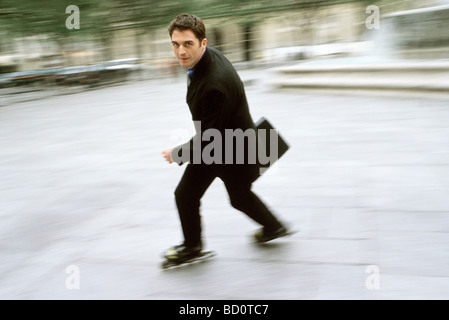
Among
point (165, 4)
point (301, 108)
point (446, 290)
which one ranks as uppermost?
point (165, 4)

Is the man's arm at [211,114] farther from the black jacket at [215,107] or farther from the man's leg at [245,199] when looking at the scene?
the man's leg at [245,199]

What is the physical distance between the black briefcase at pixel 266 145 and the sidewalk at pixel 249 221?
554 millimetres

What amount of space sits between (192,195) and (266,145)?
0.58m

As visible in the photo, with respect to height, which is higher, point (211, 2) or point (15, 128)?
point (211, 2)

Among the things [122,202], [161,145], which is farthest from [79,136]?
[122,202]

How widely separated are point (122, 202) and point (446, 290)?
2927 mm

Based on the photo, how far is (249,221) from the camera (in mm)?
3766

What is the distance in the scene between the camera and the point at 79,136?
777 cm

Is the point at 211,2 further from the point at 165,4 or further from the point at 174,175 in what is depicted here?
the point at 174,175

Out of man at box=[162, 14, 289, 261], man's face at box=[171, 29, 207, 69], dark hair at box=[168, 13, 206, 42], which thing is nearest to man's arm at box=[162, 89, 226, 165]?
man at box=[162, 14, 289, 261]

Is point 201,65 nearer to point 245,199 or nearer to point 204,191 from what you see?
point 204,191

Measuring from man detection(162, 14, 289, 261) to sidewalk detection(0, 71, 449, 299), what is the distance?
0.46 feet

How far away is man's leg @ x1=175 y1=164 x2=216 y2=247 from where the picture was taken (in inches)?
110

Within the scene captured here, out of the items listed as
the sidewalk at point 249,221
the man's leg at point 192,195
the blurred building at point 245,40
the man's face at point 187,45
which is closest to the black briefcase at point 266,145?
the man's leg at point 192,195
